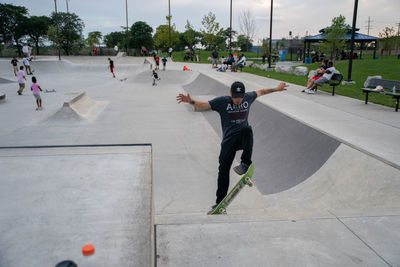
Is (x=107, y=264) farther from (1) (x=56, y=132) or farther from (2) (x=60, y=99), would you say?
(2) (x=60, y=99)

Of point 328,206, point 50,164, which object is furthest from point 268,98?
point 50,164

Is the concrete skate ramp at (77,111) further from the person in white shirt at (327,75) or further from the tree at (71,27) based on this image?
the tree at (71,27)

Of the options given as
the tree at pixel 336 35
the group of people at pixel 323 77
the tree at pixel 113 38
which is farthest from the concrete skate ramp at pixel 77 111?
the tree at pixel 113 38

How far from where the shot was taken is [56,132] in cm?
941

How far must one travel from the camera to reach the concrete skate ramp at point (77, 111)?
10796 millimetres

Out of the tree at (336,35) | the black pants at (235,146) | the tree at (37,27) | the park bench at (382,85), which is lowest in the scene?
the black pants at (235,146)

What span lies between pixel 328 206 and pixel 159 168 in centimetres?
364

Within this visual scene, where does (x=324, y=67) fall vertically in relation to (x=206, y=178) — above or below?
above

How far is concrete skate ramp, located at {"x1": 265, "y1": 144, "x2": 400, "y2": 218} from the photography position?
391 centimetres

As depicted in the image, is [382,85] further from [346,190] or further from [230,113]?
[230,113]

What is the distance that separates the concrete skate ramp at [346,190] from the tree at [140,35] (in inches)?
3874

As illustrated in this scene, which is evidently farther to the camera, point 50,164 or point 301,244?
point 50,164

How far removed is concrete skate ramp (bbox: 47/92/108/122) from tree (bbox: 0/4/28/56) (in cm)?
6635

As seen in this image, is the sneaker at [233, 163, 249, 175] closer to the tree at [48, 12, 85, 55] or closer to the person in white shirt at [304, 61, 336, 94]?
the person in white shirt at [304, 61, 336, 94]
